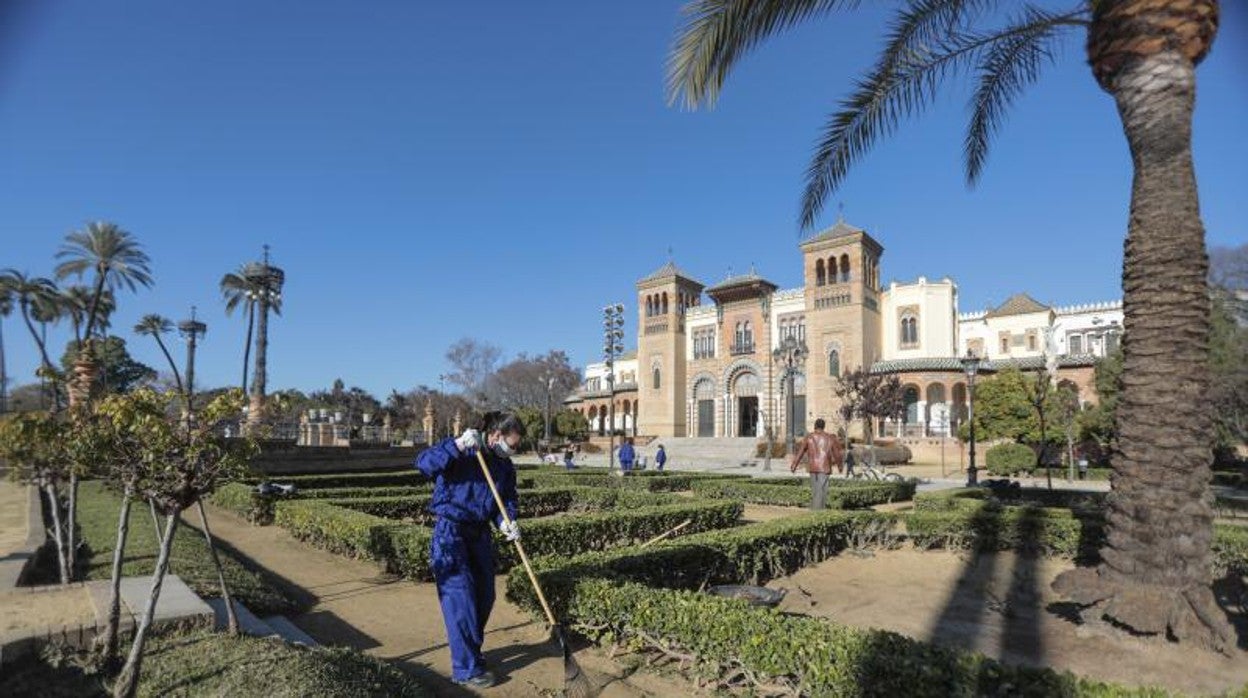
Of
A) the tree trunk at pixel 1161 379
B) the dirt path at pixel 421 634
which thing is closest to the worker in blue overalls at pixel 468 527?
the dirt path at pixel 421 634

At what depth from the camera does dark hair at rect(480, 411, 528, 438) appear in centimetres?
471

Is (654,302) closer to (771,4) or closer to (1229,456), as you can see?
(1229,456)

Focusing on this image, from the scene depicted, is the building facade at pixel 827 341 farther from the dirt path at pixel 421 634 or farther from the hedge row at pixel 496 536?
the dirt path at pixel 421 634

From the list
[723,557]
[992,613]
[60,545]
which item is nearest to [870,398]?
[992,613]

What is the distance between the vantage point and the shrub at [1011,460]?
24.7 m

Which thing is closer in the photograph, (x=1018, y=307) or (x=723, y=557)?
(x=723, y=557)

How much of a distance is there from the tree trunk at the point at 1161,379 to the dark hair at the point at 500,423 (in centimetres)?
448

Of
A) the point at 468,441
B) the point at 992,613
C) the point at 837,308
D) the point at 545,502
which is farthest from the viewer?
the point at 837,308

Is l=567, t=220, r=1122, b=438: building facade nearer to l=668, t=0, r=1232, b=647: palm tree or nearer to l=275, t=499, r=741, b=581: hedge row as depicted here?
l=275, t=499, r=741, b=581: hedge row

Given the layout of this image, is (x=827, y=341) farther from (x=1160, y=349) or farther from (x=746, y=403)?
(x=1160, y=349)

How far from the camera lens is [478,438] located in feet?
14.5

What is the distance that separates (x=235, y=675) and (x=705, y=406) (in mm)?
47097

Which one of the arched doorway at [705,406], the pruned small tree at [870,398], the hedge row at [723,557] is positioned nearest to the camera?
the hedge row at [723,557]

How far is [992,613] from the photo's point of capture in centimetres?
646
